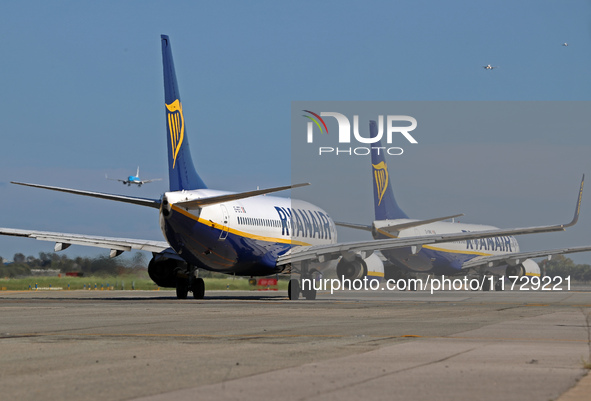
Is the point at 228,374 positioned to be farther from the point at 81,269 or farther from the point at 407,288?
the point at 407,288

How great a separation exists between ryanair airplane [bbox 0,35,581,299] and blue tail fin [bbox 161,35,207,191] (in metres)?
0.04

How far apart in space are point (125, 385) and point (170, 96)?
25.8 metres

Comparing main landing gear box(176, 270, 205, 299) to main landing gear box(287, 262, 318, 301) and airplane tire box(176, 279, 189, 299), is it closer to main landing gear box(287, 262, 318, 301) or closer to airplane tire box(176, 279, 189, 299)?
airplane tire box(176, 279, 189, 299)

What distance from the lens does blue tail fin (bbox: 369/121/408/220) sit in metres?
57.2

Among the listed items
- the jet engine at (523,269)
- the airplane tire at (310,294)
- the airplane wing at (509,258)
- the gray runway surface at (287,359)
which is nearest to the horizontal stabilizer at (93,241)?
the airplane tire at (310,294)

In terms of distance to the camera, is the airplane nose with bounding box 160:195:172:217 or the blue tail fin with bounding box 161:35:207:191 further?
the blue tail fin with bounding box 161:35:207:191

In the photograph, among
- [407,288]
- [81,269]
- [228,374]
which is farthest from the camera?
[407,288]

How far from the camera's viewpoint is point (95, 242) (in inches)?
1479


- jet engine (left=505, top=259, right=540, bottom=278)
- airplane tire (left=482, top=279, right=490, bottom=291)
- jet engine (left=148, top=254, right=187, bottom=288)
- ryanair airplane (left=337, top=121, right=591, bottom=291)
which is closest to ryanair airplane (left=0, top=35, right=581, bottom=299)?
jet engine (left=148, top=254, right=187, bottom=288)

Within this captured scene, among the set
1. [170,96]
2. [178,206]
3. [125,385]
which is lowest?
[125,385]

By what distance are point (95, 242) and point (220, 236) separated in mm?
6937

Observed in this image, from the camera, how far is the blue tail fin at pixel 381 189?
57.2 meters

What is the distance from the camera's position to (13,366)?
34.4 ft

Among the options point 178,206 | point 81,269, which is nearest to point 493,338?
point 178,206
